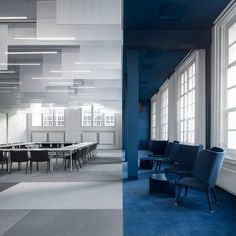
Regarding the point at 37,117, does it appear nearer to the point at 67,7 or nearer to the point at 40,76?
the point at 40,76

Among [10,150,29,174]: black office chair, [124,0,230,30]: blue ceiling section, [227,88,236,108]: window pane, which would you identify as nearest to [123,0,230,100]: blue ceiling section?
[124,0,230,30]: blue ceiling section

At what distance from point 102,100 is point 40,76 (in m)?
4.45

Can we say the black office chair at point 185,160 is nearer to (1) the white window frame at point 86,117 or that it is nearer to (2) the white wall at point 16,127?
(1) the white window frame at point 86,117

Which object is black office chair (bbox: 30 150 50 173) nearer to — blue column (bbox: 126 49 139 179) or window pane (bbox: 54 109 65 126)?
blue column (bbox: 126 49 139 179)

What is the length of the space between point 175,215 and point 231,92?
9.41ft

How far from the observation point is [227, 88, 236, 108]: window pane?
523 centimetres

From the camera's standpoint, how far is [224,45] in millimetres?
5625

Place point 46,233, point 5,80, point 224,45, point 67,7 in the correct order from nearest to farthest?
1. point 46,233
2. point 67,7
3. point 224,45
4. point 5,80

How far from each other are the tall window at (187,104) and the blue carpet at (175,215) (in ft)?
10.2

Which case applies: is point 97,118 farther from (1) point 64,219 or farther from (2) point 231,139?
(1) point 64,219

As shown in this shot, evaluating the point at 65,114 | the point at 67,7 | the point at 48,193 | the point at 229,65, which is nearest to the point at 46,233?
the point at 48,193

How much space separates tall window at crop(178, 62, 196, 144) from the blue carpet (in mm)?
3121

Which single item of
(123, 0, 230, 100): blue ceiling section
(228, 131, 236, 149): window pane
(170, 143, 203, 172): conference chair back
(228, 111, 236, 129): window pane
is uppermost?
(123, 0, 230, 100): blue ceiling section

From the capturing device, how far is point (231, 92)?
17.7 feet
